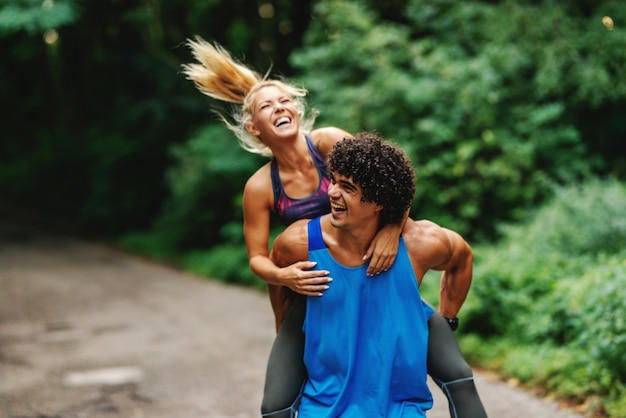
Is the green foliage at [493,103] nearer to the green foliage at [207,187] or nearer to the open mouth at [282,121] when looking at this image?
the green foliage at [207,187]

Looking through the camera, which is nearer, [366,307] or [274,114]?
[366,307]

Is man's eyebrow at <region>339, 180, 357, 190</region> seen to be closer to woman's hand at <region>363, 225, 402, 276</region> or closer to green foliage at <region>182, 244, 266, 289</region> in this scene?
woman's hand at <region>363, 225, 402, 276</region>

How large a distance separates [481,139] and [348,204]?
19.7ft

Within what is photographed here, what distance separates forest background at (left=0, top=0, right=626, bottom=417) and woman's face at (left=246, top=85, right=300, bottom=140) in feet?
3.87

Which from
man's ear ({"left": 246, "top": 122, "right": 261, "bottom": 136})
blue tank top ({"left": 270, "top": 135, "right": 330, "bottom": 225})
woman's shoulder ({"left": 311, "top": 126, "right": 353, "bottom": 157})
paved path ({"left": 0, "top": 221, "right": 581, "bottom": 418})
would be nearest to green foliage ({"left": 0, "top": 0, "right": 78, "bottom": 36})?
paved path ({"left": 0, "top": 221, "right": 581, "bottom": 418})

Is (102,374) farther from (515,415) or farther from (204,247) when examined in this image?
(204,247)

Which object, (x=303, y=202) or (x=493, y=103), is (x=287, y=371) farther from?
(x=493, y=103)

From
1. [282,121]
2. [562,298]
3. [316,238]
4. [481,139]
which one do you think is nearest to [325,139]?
[282,121]

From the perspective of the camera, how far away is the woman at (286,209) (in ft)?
9.77

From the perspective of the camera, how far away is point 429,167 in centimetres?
827

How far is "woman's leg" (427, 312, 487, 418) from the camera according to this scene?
Answer: 2963mm

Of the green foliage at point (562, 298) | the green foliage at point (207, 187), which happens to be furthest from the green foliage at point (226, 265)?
the green foliage at point (562, 298)

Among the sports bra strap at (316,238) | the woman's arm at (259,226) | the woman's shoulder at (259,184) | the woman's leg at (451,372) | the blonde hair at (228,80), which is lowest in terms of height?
the woman's leg at (451,372)

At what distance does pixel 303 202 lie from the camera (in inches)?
134
